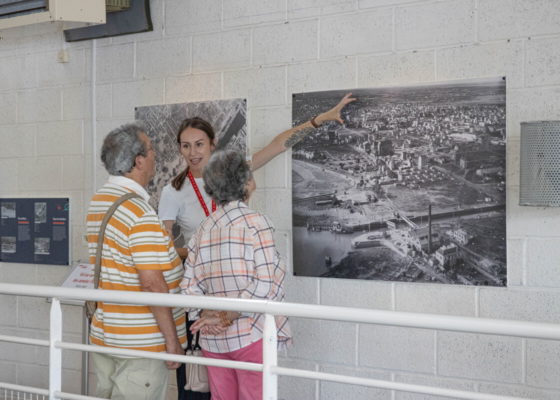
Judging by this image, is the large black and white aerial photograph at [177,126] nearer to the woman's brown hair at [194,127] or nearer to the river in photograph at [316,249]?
the woman's brown hair at [194,127]

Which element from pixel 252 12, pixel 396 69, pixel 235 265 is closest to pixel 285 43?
pixel 252 12

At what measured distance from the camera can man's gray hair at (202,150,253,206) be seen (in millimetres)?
2762

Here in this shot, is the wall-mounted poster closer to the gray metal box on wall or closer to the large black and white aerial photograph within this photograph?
the gray metal box on wall

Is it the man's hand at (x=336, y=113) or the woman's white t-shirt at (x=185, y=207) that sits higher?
the man's hand at (x=336, y=113)

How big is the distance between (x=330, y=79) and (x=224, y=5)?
78 cm

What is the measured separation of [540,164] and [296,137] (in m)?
1.19

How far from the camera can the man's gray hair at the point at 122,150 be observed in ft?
8.87

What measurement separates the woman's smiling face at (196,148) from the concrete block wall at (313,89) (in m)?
0.30

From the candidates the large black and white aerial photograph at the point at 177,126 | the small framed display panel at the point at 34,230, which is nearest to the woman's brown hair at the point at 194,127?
the large black and white aerial photograph at the point at 177,126

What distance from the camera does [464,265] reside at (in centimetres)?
316

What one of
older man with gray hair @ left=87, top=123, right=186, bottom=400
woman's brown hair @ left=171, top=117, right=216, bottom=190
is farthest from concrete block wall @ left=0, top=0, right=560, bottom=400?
older man with gray hair @ left=87, top=123, right=186, bottom=400

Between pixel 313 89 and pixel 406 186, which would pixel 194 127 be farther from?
pixel 406 186

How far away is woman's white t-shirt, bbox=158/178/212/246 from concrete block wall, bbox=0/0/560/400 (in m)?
0.35

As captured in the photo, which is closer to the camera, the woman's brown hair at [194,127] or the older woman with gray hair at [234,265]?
the older woman with gray hair at [234,265]
